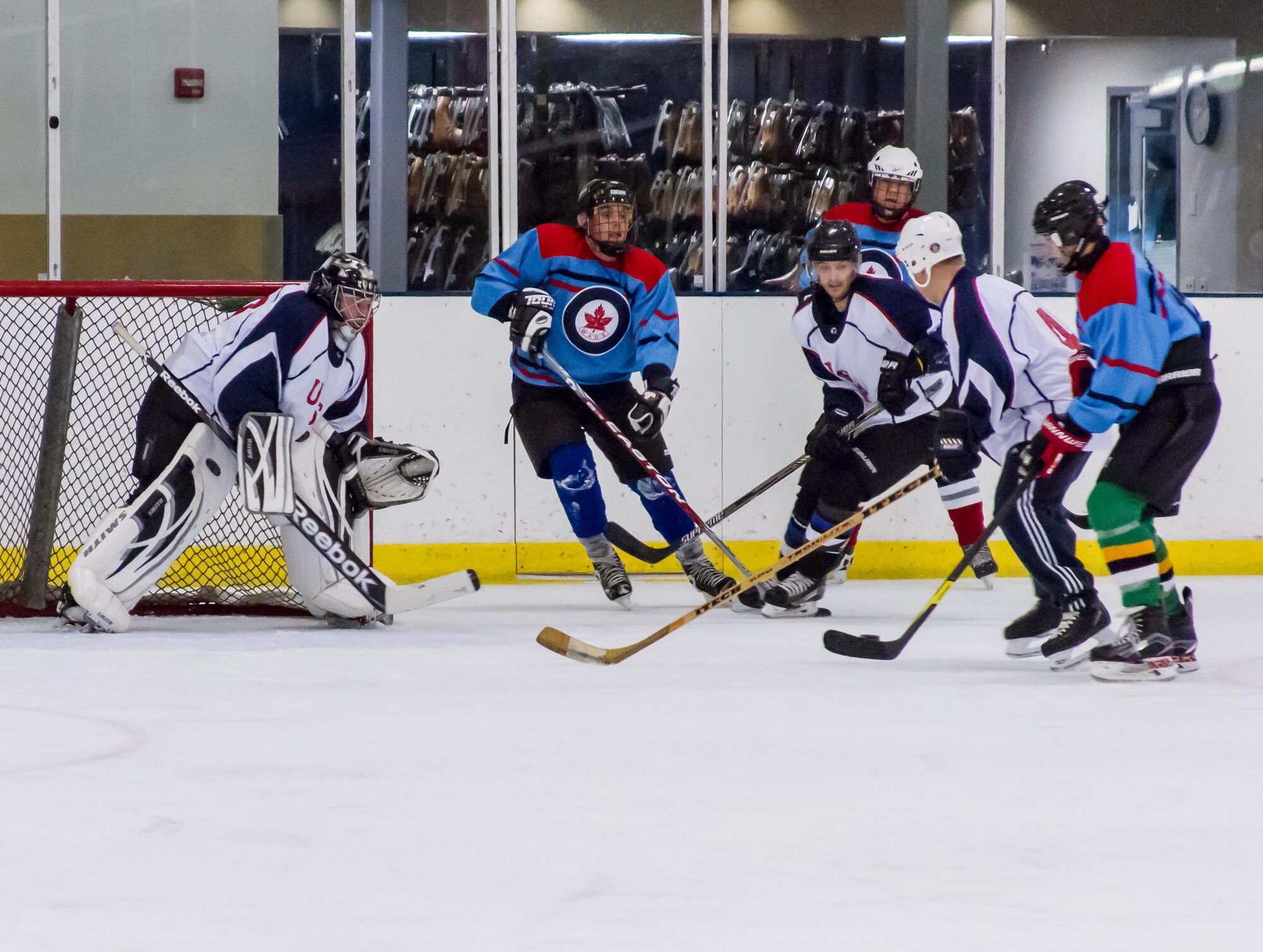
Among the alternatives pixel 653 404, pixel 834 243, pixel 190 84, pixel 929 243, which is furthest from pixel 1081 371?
pixel 190 84

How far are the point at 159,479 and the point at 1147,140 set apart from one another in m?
3.83

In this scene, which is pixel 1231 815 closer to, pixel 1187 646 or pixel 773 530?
pixel 1187 646

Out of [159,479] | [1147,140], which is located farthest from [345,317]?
[1147,140]

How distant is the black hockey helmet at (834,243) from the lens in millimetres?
3781

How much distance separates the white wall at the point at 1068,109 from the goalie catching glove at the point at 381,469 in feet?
7.73

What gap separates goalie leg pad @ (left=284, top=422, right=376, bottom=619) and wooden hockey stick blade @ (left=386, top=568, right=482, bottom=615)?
0.21ft

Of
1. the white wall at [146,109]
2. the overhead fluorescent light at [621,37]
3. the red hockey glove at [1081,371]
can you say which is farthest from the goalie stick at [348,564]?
the overhead fluorescent light at [621,37]

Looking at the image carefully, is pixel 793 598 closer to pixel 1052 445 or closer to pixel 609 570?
pixel 609 570

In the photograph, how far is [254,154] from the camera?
5074 mm

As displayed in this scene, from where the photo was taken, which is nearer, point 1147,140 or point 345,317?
point 345,317

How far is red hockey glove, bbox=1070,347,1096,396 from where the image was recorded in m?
2.79

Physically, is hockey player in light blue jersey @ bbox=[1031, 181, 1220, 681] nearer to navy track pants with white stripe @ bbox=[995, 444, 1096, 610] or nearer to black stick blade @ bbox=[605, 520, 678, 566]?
navy track pants with white stripe @ bbox=[995, 444, 1096, 610]

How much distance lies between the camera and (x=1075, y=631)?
2908 mm

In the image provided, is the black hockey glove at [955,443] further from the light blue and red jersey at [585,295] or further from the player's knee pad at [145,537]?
the player's knee pad at [145,537]
